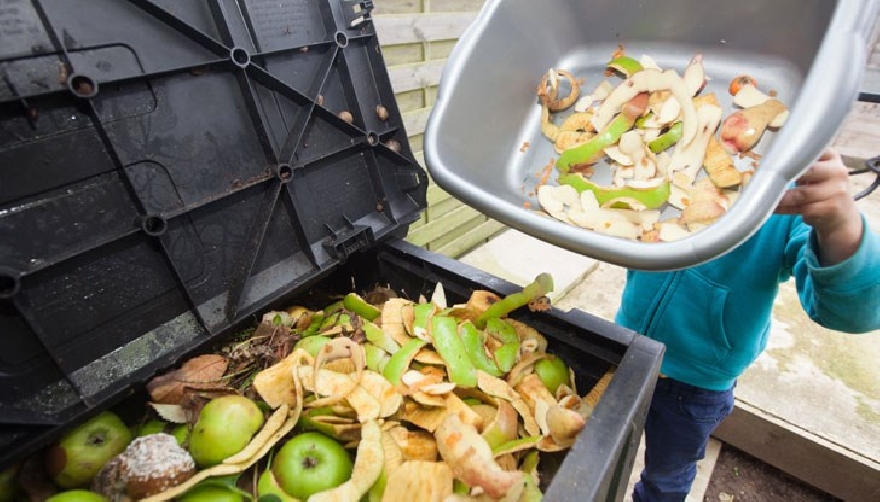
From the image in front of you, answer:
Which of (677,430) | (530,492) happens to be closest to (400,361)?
(530,492)

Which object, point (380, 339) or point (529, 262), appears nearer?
point (380, 339)

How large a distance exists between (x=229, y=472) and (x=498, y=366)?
2.06 ft

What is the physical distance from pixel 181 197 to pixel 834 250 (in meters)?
1.38

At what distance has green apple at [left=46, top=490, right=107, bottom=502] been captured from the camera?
78 centimetres

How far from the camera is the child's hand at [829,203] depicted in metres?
0.73

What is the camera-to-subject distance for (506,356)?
1.08 m

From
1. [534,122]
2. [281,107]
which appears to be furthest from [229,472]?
[534,122]

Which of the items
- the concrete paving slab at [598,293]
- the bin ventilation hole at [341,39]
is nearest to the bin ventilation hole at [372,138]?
the bin ventilation hole at [341,39]

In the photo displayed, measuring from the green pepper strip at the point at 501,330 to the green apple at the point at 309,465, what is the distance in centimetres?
46

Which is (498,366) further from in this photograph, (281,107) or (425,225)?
(425,225)

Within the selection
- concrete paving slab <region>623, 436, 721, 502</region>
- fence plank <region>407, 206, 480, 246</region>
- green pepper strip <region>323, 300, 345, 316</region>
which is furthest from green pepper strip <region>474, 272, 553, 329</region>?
fence plank <region>407, 206, 480, 246</region>

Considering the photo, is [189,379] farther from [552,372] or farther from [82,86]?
[552,372]

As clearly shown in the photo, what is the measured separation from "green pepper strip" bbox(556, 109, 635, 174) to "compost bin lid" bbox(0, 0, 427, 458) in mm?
633

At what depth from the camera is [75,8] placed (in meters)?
0.82
